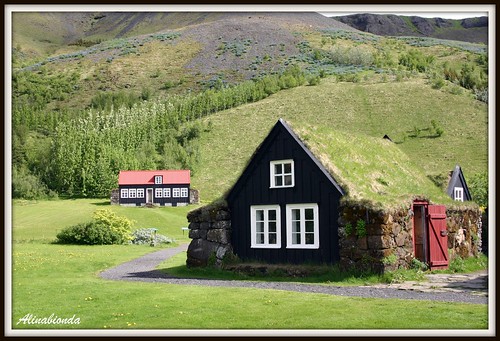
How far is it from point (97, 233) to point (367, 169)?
23145 mm

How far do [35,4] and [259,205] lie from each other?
1389 cm

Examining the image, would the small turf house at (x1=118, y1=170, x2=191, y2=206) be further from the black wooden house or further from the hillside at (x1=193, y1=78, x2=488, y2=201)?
the black wooden house

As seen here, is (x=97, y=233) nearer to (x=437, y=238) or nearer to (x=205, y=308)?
(x=437, y=238)

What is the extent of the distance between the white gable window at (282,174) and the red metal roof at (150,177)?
54673mm

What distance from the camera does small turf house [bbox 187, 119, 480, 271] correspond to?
67.1ft

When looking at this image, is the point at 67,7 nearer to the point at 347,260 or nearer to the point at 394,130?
the point at 347,260

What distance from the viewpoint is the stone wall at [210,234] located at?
2423 centimetres

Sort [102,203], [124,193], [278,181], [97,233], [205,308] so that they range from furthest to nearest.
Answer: [124,193] → [102,203] → [97,233] → [278,181] → [205,308]

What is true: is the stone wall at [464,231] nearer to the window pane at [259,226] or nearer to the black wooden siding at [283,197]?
the black wooden siding at [283,197]

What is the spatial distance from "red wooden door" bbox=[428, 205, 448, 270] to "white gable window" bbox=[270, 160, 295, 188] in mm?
5266

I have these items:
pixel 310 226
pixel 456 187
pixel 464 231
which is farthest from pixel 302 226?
pixel 456 187

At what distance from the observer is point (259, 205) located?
928 inches

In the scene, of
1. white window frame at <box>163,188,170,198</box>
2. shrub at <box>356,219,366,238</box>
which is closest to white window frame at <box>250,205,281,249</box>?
shrub at <box>356,219,366,238</box>

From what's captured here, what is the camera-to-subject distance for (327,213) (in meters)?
21.6
